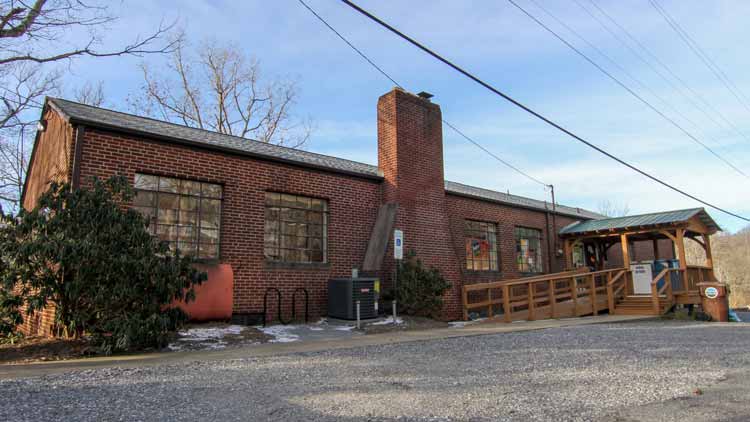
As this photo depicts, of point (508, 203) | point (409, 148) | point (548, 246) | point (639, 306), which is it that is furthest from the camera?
point (548, 246)

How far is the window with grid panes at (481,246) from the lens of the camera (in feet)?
52.3

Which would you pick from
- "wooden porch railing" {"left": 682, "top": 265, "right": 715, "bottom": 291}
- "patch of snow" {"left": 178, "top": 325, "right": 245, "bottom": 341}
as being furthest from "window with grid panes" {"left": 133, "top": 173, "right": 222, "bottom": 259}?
"wooden porch railing" {"left": 682, "top": 265, "right": 715, "bottom": 291}

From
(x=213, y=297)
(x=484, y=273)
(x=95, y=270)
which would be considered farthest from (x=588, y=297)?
(x=95, y=270)

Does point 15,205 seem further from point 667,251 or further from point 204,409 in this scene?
point 667,251

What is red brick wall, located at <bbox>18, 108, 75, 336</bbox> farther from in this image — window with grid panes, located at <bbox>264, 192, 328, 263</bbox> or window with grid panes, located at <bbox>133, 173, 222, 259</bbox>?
window with grid panes, located at <bbox>264, 192, 328, 263</bbox>

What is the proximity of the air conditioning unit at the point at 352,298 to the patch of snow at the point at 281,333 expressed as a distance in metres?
1.21

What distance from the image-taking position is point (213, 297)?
31.7 ft

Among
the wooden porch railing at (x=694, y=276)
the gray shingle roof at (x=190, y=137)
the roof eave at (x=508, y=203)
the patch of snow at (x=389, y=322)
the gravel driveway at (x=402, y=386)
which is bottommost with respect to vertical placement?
the gravel driveway at (x=402, y=386)

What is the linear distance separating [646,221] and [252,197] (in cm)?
1285

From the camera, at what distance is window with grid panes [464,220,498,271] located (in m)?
15.9

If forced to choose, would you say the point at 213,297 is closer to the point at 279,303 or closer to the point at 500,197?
the point at 279,303

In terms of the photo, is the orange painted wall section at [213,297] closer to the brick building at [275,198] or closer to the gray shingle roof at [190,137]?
the brick building at [275,198]

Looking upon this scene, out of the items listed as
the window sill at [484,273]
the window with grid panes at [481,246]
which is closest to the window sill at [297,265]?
the window sill at [484,273]

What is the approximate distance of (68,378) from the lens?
215 inches
